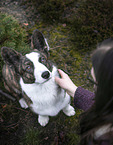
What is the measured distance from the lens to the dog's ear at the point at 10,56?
5.63 ft

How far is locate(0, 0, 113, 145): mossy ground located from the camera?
8.87 ft

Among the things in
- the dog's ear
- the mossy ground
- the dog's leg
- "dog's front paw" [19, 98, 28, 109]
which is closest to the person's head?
the dog's ear

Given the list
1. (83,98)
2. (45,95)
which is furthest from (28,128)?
(83,98)

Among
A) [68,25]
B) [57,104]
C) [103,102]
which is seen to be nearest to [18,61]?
[57,104]

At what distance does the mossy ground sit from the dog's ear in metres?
0.55

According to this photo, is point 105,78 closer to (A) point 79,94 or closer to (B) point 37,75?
(B) point 37,75

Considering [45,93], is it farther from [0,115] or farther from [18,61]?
[0,115]

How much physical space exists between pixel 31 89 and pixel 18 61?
0.47 meters

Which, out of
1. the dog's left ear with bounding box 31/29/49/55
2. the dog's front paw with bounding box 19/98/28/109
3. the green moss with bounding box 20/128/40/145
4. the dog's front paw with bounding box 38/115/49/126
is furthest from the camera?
the dog's front paw with bounding box 19/98/28/109

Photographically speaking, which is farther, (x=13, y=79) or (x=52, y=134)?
(x=52, y=134)

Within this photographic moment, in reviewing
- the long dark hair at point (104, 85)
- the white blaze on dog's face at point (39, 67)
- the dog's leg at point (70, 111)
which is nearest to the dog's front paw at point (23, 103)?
the dog's leg at point (70, 111)

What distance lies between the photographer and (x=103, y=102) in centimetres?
99

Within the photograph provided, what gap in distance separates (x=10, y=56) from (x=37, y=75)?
481 mm

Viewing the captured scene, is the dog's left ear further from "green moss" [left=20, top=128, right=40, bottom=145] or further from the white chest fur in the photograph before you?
"green moss" [left=20, top=128, right=40, bottom=145]
